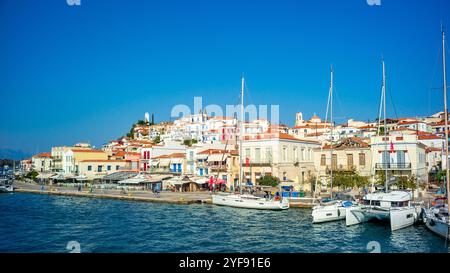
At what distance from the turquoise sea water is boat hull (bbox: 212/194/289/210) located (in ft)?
1.78

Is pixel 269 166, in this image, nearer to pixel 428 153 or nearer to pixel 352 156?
pixel 352 156

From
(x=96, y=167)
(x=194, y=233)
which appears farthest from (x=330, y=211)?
(x=96, y=167)

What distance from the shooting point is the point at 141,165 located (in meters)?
31.6

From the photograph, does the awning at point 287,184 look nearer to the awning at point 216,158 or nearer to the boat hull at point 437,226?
the awning at point 216,158

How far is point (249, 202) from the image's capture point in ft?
60.5

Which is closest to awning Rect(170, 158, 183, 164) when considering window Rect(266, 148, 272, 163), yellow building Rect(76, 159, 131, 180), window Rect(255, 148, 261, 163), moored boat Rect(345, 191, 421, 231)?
yellow building Rect(76, 159, 131, 180)

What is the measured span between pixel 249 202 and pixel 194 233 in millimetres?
7248

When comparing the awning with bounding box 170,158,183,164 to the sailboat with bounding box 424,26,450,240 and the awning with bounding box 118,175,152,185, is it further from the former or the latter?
the sailboat with bounding box 424,26,450,240

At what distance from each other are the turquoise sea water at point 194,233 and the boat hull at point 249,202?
54 cm

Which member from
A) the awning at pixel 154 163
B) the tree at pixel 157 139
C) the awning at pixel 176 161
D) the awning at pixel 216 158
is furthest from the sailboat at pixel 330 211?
the tree at pixel 157 139

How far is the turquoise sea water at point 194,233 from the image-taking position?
9.68m

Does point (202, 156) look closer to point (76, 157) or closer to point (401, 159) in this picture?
point (401, 159)
